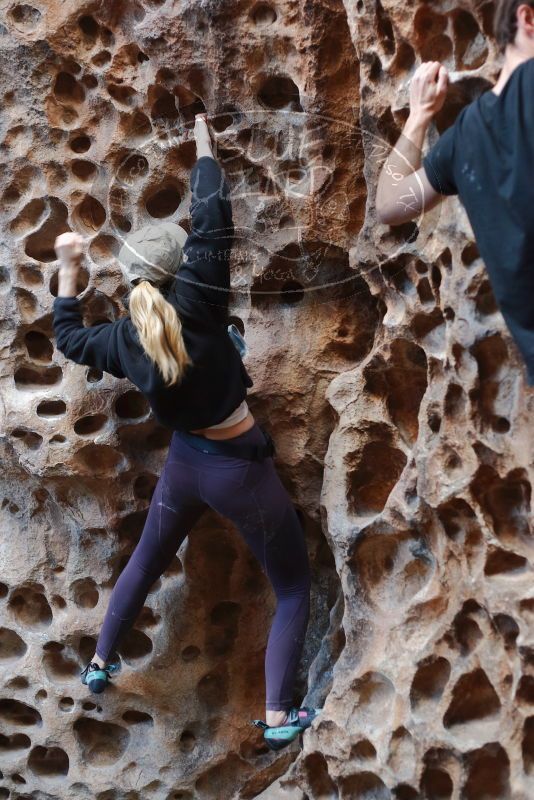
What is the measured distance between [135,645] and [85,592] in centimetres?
21

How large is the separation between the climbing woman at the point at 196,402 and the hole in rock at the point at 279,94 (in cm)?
31

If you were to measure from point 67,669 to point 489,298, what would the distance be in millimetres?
1715

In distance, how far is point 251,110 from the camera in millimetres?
2654

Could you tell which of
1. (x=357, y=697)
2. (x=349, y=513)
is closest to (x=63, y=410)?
(x=349, y=513)

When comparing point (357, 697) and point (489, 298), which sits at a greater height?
point (489, 298)

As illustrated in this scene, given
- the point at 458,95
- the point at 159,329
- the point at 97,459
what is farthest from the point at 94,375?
the point at 458,95

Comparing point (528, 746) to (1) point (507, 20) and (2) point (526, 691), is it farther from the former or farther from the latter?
(1) point (507, 20)

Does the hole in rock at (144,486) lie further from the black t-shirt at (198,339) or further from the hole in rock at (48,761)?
the hole in rock at (48,761)

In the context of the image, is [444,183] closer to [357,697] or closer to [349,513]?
[349,513]

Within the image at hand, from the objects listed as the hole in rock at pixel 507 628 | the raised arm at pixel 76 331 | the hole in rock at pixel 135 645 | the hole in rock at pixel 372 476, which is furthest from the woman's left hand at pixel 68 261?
the hole in rock at pixel 507 628

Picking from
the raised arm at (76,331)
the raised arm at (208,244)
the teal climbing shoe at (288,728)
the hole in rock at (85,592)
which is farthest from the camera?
the hole in rock at (85,592)

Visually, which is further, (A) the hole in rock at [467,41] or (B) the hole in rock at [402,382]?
(B) the hole in rock at [402,382]

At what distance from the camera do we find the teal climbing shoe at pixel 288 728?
2453 millimetres

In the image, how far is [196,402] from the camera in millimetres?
2301
